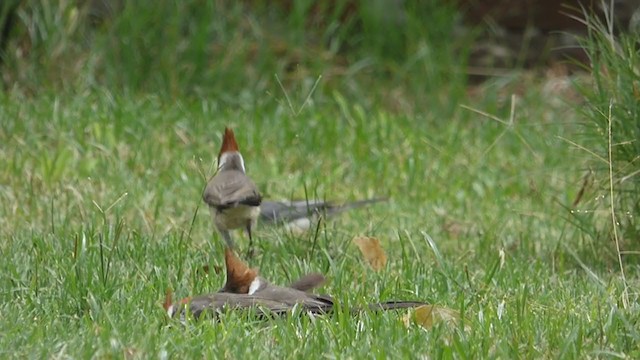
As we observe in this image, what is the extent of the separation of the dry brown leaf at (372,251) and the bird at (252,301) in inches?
35.6

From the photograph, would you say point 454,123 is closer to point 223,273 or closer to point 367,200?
point 367,200

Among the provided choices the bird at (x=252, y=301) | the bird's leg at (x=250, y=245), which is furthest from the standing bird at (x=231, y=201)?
the bird at (x=252, y=301)

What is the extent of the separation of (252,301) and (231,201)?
1.29 meters

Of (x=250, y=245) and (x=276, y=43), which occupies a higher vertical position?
(x=276, y=43)

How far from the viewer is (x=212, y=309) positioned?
13.9 ft

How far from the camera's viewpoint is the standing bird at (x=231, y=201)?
18.4 feet

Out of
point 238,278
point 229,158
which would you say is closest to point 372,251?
point 229,158

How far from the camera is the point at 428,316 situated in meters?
4.23

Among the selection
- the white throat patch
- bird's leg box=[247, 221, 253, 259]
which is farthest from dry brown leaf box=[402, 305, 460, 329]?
the white throat patch

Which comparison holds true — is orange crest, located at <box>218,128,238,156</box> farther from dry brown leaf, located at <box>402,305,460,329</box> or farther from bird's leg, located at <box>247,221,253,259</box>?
dry brown leaf, located at <box>402,305,460,329</box>

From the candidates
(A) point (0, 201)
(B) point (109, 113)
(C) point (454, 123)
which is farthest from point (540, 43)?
(A) point (0, 201)

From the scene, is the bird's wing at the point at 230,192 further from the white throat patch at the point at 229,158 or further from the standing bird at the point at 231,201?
the white throat patch at the point at 229,158

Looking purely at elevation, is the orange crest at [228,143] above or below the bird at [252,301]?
above

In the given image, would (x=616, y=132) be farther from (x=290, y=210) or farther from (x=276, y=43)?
(x=276, y=43)
